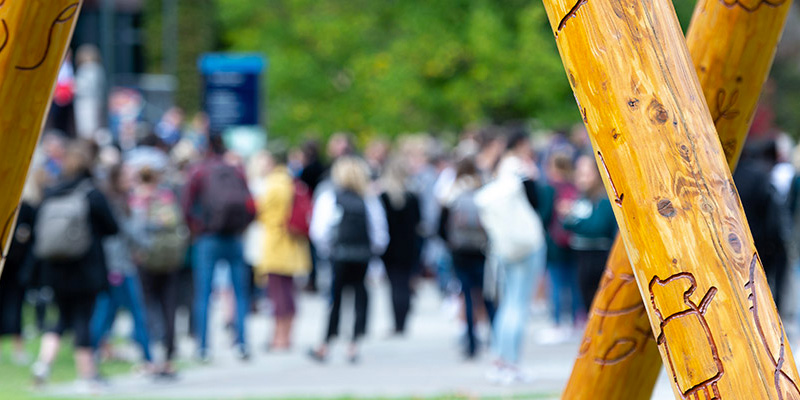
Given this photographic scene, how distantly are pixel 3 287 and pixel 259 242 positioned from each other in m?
2.59

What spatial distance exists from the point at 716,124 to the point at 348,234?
7.19m

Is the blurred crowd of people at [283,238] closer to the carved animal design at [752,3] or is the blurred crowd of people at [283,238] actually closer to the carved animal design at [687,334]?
the carved animal design at [752,3]

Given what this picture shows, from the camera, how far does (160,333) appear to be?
33.2 feet

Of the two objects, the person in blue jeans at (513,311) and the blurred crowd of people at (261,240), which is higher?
the blurred crowd of people at (261,240)

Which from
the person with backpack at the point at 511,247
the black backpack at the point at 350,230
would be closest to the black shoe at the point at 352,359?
the black backpack at the point at 350,230

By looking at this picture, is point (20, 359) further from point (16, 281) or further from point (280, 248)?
point (280, 248)

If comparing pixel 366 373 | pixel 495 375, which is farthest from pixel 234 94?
pixel 495 375

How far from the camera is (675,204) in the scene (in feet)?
7.70

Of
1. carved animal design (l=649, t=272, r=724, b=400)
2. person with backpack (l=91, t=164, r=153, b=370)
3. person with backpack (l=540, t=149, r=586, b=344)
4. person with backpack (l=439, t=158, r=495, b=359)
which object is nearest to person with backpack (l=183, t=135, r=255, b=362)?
person with backpack (l=91, t=164, r=153, b=370)

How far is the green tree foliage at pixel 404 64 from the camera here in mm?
17859

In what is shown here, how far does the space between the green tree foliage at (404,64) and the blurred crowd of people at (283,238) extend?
5.48m

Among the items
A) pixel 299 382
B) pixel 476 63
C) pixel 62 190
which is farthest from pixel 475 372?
pixel 476 63

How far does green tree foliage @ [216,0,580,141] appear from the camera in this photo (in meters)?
17.9

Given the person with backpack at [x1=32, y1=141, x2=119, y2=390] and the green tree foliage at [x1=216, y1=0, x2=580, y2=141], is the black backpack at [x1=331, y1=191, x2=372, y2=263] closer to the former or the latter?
the person with backpack at [x1=32, y1=141, x2=119, y2=390]
